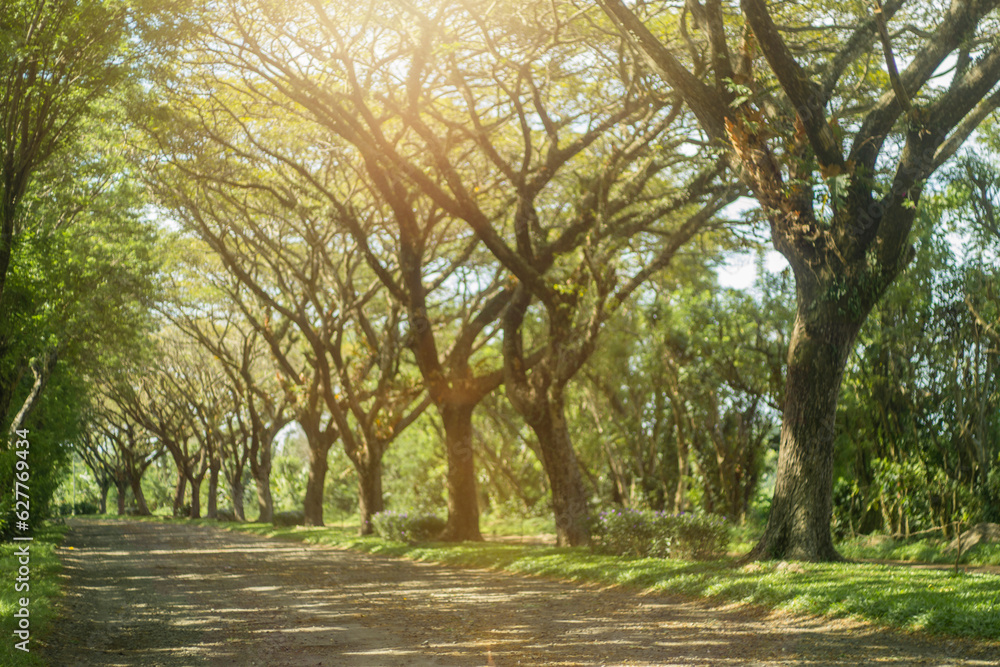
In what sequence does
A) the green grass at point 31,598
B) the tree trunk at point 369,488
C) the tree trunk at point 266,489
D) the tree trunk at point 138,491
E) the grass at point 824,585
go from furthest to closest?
the tree trunk at point 138,491, the tree trunk at point 266,489, the tree trunk at point 369,488, the grass at point 824,585, the green grass at point 31,598

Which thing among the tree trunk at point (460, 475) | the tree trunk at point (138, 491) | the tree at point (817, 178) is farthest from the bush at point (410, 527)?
the tree trunk at point (138, 491)

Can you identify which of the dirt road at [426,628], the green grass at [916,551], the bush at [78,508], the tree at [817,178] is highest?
the tree at [817,178]

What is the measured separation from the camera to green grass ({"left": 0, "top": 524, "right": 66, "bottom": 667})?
6.46 m

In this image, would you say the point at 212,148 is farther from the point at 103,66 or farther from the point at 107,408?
the point at 107,408

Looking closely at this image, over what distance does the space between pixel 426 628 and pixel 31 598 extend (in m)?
4.58

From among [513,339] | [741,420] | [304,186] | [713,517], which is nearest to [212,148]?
[304,186]

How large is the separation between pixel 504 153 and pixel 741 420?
827cm

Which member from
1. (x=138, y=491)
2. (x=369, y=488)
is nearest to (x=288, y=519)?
(x=369, y=488)

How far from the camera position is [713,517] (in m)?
13.3

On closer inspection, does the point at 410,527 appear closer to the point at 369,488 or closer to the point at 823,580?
the point at 369,488

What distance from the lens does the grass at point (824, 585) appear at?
22.8ft

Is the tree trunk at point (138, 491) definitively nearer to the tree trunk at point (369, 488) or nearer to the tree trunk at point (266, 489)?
the tree trunk at point (266, 489)

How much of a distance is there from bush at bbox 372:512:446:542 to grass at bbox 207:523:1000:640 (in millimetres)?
5054

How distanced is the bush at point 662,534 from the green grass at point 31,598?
802 cm
